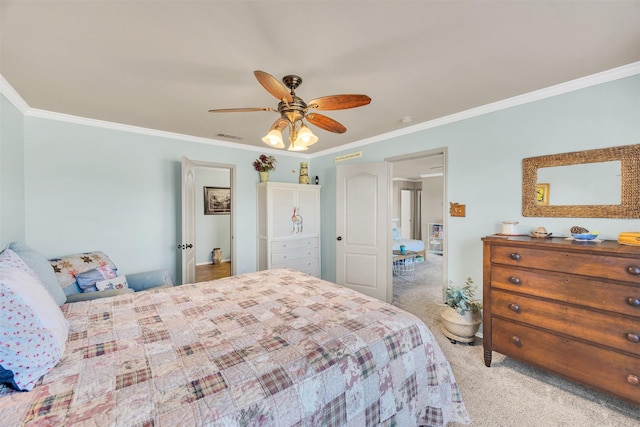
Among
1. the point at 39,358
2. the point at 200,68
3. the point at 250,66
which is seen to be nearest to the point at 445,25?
the point at 250,66

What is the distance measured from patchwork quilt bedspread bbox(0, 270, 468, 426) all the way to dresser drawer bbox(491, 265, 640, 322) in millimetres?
→ 964

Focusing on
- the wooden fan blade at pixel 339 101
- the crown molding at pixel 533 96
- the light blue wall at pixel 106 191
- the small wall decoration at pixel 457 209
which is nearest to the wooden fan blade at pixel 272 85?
the wooden fan blade at pixel 339 101

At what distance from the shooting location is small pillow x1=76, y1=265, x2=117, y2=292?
2.51m

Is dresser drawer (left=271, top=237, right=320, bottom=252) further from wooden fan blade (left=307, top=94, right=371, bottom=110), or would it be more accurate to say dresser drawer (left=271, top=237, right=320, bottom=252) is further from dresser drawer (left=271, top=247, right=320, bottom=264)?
wooden fan blade (left=307, top=94, right=371, bottom=110)

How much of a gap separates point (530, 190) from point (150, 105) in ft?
12.3

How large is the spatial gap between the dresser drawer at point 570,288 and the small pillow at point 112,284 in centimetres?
355

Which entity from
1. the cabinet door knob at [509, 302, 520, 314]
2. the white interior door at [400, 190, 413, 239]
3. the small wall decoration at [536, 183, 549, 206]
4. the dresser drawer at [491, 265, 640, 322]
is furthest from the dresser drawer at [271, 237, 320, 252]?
the white interior door at [400, 190, 413, 239]

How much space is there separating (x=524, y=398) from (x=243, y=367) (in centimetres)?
207

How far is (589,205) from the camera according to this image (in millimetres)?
2088

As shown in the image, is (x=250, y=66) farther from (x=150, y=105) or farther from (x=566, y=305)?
(x=566, y=305)

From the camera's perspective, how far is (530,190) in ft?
7.79

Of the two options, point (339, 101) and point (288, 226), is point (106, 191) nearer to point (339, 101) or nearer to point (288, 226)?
point (288, 226)

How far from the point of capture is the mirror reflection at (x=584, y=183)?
199 centimetres

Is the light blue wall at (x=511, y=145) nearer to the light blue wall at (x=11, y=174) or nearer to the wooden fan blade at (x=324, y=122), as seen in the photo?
the wooden fan blade at (x=324, y=122)
